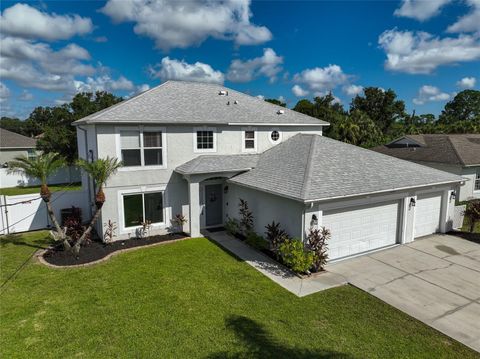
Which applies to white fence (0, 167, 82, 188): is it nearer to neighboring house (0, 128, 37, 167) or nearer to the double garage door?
neighboring house (0, 128, 37, 167)

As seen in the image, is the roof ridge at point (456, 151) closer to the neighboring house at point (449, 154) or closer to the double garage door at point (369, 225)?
the neighboring house at point (449, 154)

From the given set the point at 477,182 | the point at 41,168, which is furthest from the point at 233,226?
the point at 477,182

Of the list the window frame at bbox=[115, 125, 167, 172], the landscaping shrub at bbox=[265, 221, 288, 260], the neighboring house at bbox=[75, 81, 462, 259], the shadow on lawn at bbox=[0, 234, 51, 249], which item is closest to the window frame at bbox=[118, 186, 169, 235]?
the neighboring house at bbox=[75, 81, 462, 259]

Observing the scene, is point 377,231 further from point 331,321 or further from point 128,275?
point 128,275

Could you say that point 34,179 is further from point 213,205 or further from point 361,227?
point 361,227

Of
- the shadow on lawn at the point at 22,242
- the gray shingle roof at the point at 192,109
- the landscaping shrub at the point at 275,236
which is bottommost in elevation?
the shadow on lawn at the point at 22,242

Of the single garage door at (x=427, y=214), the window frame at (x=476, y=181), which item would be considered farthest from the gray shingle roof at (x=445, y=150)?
the single garage door at (x=427, y=214)
